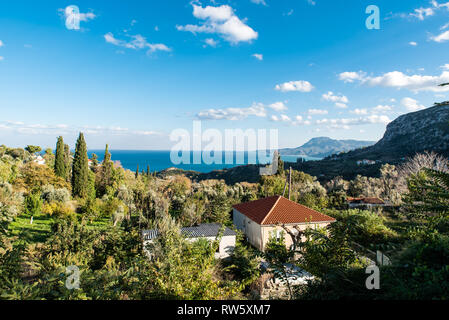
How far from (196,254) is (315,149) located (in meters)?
206

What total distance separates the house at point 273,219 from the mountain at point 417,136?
51991 millimetres

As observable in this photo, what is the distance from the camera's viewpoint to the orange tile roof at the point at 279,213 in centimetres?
1586

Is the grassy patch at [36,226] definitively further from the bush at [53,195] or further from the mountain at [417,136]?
the mountain at [417,136]

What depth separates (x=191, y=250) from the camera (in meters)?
4.62

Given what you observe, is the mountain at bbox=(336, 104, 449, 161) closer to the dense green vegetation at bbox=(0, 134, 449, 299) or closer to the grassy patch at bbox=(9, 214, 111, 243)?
the dense green vegetation at bbox=(0, 134, 449, 299)

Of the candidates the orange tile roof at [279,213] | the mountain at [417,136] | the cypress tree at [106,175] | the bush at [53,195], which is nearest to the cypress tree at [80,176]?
the bush at [53,195]

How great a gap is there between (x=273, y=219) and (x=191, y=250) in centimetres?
1208

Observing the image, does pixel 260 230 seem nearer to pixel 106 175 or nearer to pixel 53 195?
pixel 53 195

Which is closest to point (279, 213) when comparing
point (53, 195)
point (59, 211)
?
point (59, 211)

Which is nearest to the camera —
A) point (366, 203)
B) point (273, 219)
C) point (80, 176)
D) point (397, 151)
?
point (273, 219)

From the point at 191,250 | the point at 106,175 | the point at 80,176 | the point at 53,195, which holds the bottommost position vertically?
the point at 53,195

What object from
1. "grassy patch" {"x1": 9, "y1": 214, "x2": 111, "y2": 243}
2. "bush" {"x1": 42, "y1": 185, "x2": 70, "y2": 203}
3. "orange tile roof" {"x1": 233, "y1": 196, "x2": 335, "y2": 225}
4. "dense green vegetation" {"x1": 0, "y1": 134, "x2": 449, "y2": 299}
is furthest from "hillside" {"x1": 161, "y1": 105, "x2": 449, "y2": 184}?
"grassy patch" {"x1": 9, "y1": 214, "x2": 111, "y2": 243}

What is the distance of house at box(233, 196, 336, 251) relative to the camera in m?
15.4
